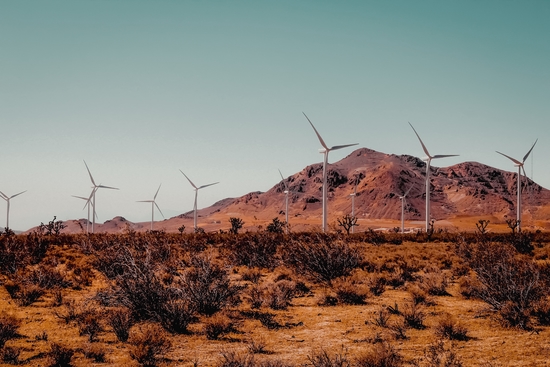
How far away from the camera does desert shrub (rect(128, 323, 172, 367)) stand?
37.7 ft

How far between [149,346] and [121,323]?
6.68 feet

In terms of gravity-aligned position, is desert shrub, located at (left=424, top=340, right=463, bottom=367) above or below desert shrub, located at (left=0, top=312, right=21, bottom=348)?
below

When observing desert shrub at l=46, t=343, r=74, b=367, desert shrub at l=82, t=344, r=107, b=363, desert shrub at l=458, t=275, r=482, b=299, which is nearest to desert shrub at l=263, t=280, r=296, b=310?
desert shrub at l=458, t=275, r=482, b=299

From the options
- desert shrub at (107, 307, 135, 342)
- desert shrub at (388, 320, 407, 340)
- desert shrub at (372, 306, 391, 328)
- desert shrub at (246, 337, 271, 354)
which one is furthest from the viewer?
desert shrub at (372, 306, 391, 328)

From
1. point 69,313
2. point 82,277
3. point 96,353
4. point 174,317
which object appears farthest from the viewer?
point 82,277

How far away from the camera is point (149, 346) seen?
1198 centimetres

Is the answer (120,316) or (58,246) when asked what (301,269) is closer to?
Answer: (120,316)

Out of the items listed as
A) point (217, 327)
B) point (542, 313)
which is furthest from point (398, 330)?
point (217, 327)

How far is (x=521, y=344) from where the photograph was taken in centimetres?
1248

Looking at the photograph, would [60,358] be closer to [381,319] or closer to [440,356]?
[381,319]

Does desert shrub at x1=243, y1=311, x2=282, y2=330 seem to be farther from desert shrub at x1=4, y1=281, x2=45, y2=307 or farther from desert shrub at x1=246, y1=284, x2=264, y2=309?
desert shrub at x1=4, y1=281, x2=45, y2=307

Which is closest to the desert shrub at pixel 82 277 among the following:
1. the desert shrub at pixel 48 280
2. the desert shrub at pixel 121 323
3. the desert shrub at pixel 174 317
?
the desert shrub at pixel 48 280

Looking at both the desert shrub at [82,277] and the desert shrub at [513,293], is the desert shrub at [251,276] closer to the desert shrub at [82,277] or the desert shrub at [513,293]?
the desert shrub at [82,277]

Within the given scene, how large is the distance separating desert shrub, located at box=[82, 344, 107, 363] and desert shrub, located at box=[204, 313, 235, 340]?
2.97 m
